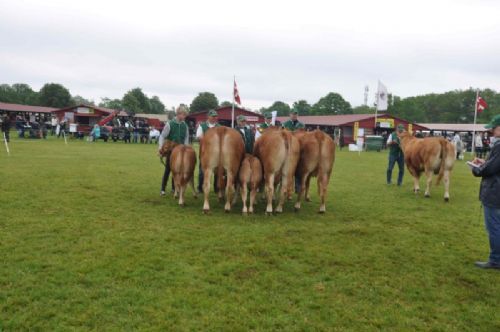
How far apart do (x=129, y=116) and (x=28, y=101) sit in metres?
71.7

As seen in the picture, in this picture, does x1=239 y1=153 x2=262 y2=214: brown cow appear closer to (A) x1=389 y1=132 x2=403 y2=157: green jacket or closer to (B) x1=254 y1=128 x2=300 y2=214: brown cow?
(B) x1=254 y1=128 x2=300 y2=214: brown cow

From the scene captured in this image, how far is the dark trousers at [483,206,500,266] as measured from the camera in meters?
5.54

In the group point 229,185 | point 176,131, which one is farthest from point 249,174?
point 176,131

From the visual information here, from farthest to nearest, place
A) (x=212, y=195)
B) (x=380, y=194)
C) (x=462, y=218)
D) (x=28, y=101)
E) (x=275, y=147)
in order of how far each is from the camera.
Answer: (x=28, y=101) → (x=380, y=194) → (x=212, y=195) → (x=462, y=218) → (x=275, y=147)

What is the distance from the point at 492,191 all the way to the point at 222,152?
181 inches

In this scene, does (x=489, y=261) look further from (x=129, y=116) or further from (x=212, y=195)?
(x=129, y=116)

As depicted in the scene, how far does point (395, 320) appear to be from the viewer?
403 centimetres

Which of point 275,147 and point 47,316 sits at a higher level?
point 275,147

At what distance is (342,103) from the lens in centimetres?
10519

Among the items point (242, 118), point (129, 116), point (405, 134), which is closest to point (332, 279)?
point (242, 118)

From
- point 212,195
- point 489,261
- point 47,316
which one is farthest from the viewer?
point 212,195

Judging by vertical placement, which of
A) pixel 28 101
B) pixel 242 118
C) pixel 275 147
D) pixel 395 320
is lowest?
pixel 395 320

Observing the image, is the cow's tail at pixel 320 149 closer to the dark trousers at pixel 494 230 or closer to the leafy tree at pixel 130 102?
the dark trousers at pixel 494 230

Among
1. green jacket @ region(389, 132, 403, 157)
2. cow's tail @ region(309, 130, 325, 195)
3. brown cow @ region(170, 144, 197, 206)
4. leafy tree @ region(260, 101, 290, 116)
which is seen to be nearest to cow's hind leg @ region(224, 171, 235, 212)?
brown cow @ region(170, 144, 197, 206)
